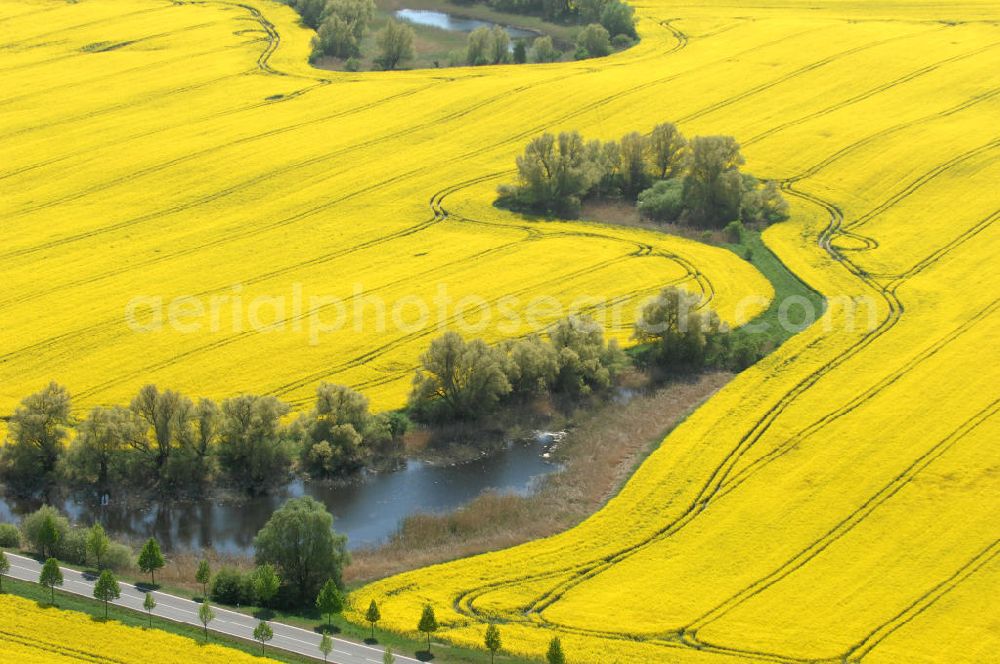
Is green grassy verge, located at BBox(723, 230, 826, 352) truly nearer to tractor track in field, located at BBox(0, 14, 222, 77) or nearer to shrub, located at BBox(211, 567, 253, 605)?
shrub, located at BBox(211, 567, 253, 605)

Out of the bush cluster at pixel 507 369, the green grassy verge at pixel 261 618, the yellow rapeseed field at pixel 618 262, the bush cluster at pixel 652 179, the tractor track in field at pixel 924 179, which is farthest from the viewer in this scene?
the tractor track in field at pixel 924 179

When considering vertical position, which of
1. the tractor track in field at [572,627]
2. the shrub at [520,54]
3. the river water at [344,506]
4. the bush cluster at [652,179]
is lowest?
the river water at [344,506]

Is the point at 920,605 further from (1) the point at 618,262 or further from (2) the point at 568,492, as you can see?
(1) the point at 618,262

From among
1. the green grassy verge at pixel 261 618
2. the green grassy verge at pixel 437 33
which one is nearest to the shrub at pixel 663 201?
the green grassy verge at pixel 437 33

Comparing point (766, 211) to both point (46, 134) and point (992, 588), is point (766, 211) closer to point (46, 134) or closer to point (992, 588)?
point (992, 588)

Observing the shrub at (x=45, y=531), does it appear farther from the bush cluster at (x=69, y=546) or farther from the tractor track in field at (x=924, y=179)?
the tractor track in field at (x=924, y=179)

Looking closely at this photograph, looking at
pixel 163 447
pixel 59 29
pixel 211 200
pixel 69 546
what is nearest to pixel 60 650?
pixel 69 546
